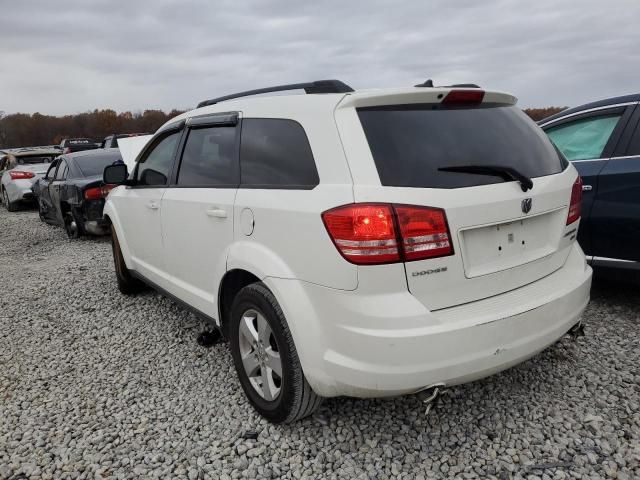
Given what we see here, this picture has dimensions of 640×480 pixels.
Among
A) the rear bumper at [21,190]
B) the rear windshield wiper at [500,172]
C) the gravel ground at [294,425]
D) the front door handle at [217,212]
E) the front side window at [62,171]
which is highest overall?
the rear windshield wiper at [500,172]

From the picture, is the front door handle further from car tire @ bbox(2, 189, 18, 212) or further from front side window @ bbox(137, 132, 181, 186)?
car tire @ bbox(2, 189, 18, 212)

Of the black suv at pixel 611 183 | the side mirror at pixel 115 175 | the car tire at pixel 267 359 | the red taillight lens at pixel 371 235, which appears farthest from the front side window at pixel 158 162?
the black suv at pixel 611 183

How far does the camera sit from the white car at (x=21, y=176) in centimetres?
1337

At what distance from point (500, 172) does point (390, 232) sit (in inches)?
26.3

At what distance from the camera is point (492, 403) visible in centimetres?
276

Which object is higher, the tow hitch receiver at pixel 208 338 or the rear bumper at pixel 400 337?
the rear bumper at pixel 400 337

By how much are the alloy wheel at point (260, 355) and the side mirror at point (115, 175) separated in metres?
2.28

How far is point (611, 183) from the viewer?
3.71m

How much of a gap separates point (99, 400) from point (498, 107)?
287 cm

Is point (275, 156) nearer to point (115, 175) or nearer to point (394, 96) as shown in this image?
point (394, 96)

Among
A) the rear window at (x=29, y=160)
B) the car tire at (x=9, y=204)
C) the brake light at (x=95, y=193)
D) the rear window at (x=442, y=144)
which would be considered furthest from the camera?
the rear window at (x=29, y=160)

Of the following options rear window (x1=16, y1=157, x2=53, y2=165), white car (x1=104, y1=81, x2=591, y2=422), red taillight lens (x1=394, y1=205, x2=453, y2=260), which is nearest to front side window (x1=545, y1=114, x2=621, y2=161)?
white car (x1=104, y1=81, x2=591, y2=422)

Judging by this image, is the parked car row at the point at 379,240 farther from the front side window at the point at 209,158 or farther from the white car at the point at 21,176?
the white car at the point at 21,176

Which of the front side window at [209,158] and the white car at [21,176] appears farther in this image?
the white car at [21,176]
